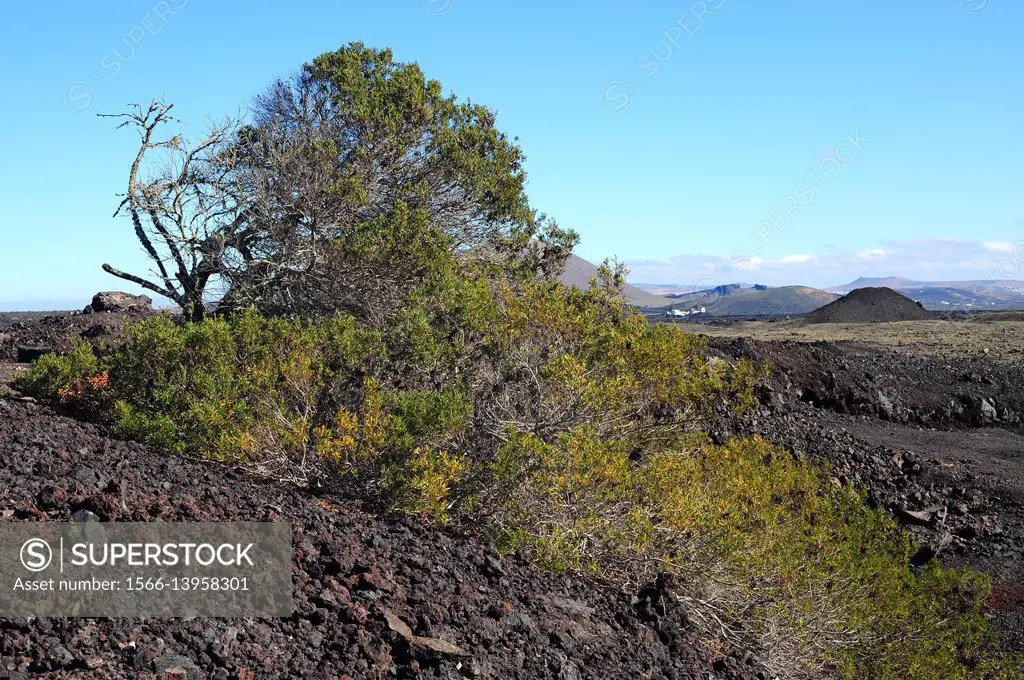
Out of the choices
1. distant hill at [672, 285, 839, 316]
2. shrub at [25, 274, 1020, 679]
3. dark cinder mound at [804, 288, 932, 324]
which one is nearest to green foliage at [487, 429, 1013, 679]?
shrub at [25, 274, 1020, 679]

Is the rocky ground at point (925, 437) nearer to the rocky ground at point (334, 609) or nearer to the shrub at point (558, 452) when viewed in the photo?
the shrub at point (558, 452)

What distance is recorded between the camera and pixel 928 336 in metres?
38.1

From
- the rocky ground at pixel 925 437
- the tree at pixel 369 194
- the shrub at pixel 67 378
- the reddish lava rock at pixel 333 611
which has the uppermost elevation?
the tree at pixel 369 194

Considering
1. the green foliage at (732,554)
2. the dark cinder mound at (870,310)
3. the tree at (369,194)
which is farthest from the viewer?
the dark cinder mound at (870,310)

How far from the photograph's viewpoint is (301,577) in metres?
5.14

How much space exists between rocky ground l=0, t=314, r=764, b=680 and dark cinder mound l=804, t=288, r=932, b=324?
50.6 meters

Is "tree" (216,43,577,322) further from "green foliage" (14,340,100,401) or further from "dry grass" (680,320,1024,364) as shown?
"dry grass" (680,320,1024,364)

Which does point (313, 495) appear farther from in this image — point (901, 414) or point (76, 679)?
point (901, 414)

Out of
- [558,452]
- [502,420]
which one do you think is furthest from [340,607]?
[502,420]

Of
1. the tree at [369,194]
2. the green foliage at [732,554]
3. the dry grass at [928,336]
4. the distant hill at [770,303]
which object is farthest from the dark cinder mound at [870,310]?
the distant hill at [770,303]

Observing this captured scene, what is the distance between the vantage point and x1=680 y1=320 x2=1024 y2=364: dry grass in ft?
101

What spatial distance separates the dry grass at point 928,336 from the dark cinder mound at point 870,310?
283 cm

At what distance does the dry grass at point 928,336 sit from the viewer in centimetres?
3088

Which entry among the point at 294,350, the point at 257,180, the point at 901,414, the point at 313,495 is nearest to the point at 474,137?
the point at 257,180
